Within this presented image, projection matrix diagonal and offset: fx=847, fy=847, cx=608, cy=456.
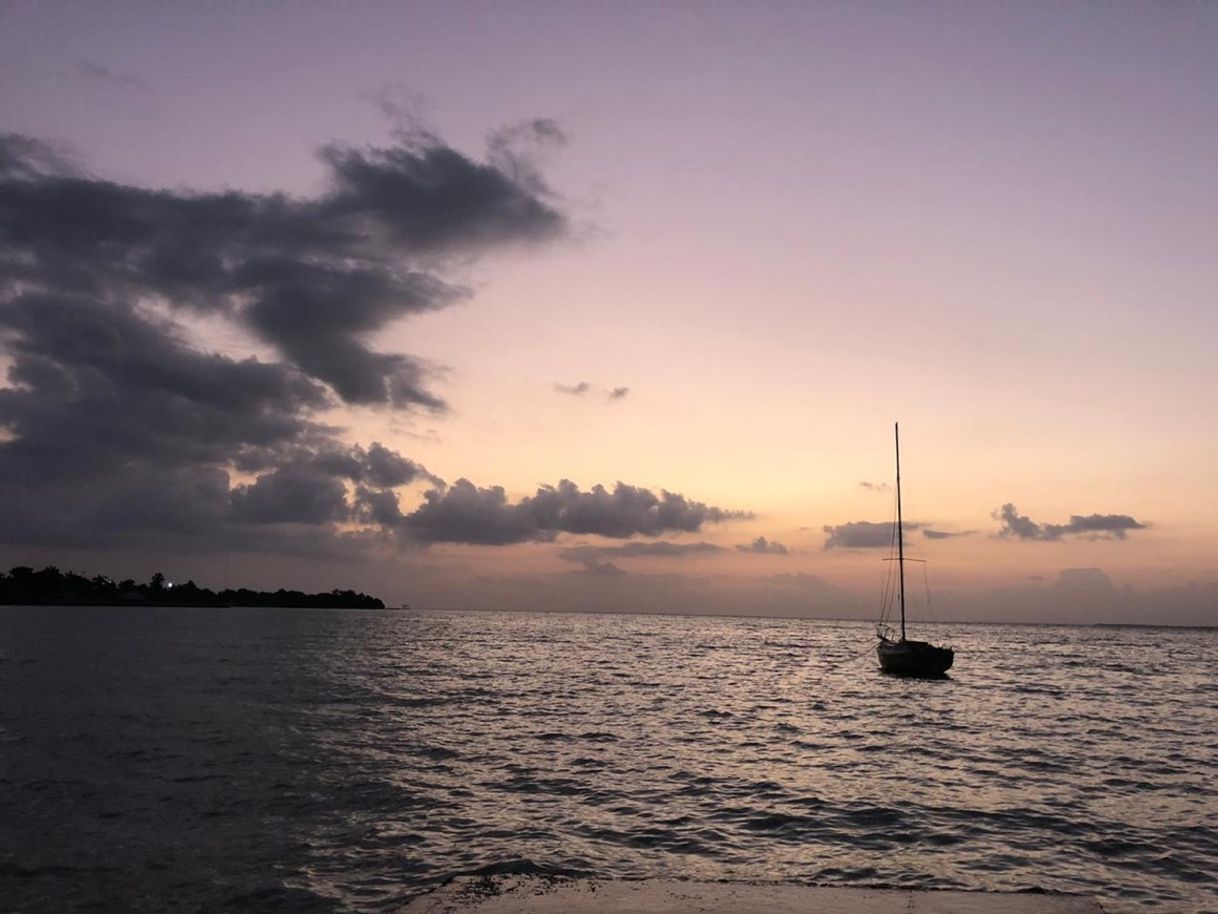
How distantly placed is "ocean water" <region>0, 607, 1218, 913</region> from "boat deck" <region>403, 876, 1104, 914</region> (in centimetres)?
441

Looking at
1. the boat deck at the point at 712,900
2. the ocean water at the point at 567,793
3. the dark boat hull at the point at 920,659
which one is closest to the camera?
the boat deck at the point at 712,900

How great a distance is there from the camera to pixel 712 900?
10414 mm

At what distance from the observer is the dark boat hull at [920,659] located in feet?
212

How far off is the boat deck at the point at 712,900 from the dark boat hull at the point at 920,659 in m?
57.5

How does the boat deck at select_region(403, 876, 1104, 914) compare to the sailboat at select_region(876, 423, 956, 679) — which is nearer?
the boat deck at select_region(403, 876, 1104, 914)

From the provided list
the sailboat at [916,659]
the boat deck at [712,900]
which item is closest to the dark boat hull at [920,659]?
the sailboat at [916,659]

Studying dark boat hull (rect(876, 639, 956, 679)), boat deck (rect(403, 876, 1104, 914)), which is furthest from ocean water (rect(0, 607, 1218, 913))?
dark boat hull (rect(876, 639, 956, 679))

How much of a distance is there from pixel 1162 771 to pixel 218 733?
3402 cm

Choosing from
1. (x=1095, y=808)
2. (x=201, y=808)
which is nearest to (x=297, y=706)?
(x=201, y=808)

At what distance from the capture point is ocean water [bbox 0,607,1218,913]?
15836 mm

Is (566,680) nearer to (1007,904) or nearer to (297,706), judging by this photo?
(297,706)

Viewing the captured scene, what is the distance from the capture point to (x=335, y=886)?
15055mm

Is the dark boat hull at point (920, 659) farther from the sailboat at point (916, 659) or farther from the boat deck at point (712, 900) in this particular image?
the boat deck at point (712, 900)

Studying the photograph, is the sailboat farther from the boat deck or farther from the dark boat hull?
the boat deck
